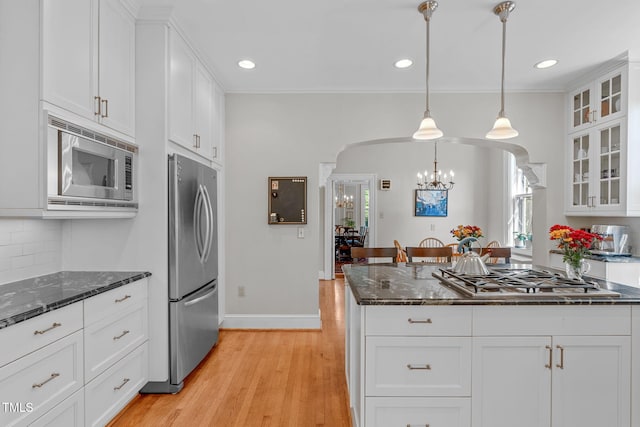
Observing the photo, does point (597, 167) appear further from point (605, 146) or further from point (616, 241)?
point (616, 241)

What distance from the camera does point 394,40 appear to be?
2.73 m

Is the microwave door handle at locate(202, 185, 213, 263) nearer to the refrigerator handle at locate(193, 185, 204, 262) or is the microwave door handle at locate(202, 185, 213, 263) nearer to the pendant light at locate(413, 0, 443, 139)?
the refrigerator handle at locate(193, 185, 204, 262)

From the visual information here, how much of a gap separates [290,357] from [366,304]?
1748 mm

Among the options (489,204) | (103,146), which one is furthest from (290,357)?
(489,204)

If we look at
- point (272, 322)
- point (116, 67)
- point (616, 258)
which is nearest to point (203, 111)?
point (116, 67)

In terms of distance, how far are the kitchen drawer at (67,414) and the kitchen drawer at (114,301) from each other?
0.35m

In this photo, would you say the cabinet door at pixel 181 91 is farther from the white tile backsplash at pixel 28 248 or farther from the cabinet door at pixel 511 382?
the cabinet door at pixel 511 382

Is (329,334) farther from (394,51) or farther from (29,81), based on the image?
(29,81)

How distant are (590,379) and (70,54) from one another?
3.05 m

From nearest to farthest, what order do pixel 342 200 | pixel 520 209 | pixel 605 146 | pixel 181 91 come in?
pixel 181 91 < pixel 605 146 < pixel 520 209 < pixel 342 200

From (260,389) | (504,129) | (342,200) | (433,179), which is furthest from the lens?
(342,200)

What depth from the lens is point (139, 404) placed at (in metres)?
2.29

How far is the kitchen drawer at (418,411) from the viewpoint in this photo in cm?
162

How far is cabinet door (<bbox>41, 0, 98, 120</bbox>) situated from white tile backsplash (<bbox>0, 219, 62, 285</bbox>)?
0.84 meters
